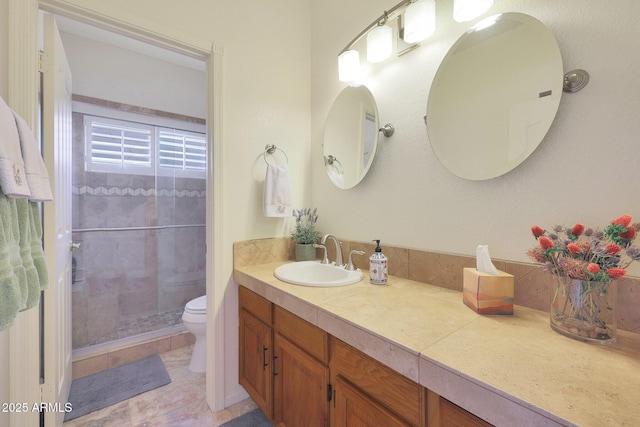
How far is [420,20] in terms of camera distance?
43.9 inches

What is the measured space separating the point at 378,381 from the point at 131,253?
2.26m

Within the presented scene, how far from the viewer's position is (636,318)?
28.6 inches

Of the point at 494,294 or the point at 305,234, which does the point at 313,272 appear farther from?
the point at 494,294

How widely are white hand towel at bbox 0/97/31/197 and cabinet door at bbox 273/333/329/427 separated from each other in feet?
3.27

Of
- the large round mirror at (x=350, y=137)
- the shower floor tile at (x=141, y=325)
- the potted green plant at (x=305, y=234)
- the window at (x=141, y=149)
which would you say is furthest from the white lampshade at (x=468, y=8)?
the shower floor tile at (x=141, y=325)

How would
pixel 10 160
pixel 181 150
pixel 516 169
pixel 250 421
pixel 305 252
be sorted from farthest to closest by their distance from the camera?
pixel 181 150 → pixel 305 252 → pixel 250 421 → pixel 516 169 → pixel 10 160

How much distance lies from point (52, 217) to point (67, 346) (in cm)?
87

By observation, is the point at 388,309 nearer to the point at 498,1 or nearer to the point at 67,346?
the point at 498,1

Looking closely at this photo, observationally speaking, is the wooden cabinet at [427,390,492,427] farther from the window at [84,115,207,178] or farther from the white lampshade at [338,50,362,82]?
the window at [84,115,207,178]

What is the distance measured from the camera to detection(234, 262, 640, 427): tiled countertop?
462 millimetres

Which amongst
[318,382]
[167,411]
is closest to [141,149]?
[167,411]

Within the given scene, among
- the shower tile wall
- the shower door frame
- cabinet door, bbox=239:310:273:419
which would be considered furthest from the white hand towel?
the shower tile wall

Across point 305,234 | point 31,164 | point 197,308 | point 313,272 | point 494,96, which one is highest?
point 494,96

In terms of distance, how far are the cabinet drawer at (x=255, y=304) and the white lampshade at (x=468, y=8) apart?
1436 mm
